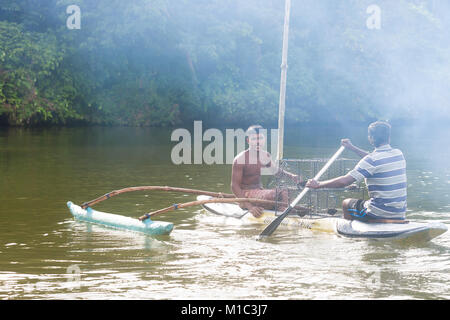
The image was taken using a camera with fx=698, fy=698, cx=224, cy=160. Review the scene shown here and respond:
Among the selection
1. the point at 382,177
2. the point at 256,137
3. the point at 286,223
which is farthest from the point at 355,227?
the point at 256,137

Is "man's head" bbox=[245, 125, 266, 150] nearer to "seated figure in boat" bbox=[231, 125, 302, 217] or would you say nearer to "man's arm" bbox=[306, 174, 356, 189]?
"seated figure in boat" bbox=[231, 125, 302, 217]

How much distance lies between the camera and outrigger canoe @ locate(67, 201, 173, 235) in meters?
9.37

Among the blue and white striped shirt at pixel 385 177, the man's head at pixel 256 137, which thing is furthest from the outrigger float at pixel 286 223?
the man's head at pixel 256 137

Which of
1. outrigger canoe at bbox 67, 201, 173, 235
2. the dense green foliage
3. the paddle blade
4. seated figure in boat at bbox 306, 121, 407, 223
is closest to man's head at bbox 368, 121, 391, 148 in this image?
seated figure in boat at bbox 306, 121, 407, 223

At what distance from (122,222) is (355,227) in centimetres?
322

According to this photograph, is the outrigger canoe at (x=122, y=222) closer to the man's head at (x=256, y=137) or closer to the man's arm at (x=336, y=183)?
the man's head at (x=256, y=137)

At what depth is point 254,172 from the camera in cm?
1048

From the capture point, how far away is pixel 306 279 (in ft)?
23.4

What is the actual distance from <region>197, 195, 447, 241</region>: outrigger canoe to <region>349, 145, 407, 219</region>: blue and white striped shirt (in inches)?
8.6

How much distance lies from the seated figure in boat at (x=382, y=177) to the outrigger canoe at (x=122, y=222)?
7.43ft

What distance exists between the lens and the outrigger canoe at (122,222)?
9367mm

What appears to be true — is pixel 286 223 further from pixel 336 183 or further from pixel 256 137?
pixel 336 183
